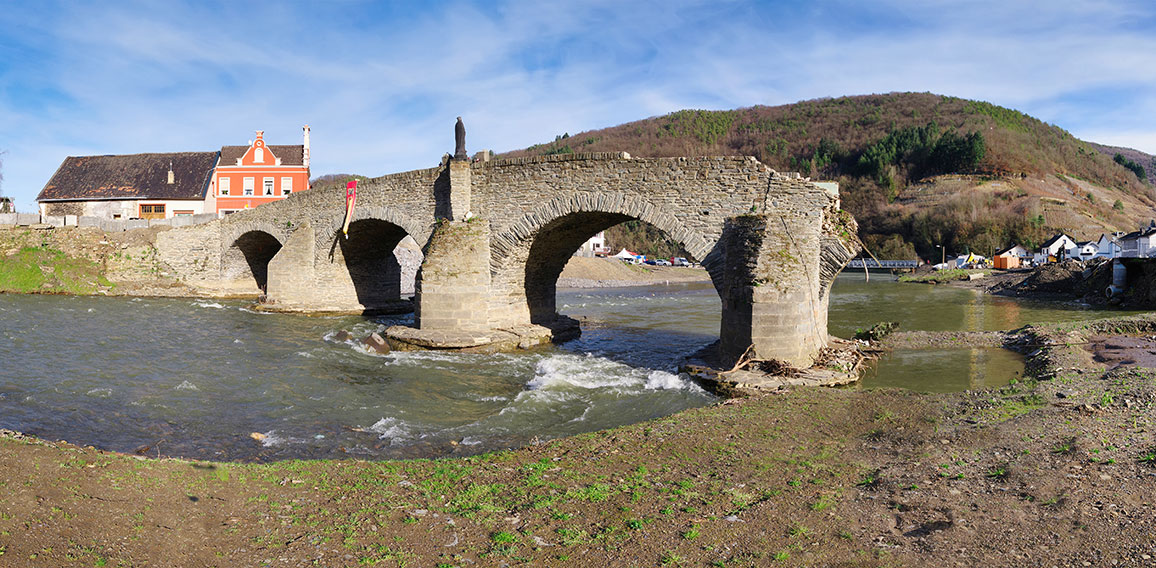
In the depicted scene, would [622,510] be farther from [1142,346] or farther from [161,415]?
[1142,346]

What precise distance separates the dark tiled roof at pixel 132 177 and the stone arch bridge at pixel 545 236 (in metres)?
18.2

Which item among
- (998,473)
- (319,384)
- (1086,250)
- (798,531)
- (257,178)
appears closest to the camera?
(798,531)

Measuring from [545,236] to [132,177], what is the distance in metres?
37.0

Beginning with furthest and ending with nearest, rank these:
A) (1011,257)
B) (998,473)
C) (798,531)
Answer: (1011,257), (998,473), (798,531)

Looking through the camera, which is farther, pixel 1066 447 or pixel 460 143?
pixel 460 143

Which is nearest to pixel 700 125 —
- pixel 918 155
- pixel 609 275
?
pixel 918 155

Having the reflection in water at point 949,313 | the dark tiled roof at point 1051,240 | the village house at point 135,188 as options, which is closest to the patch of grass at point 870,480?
the reflection in water at point 949,313

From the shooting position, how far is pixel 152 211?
40.2m

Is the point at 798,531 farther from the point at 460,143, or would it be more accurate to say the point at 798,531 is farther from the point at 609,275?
the point at 609,275

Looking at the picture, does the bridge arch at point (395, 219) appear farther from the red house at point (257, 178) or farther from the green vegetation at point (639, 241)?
the green vegetation at point (639, 241)

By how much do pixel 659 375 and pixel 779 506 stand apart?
24.2 feet

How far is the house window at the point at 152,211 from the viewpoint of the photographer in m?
Answer: 40.0

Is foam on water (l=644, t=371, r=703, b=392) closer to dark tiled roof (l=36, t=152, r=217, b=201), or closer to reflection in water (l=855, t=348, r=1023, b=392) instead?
reflection in water (l=855, t=348, r=1023, b=392)

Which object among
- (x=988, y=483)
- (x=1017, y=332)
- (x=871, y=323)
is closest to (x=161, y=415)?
(x=988, y=483)
